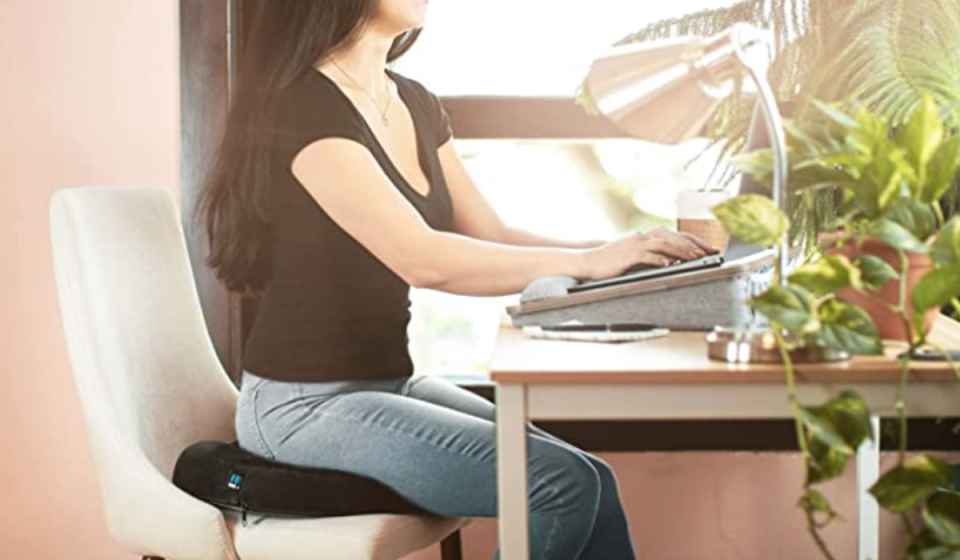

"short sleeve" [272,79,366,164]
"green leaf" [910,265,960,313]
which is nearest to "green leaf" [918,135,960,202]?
"green leaf" [910,265,960,313]

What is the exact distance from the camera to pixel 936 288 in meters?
1.70

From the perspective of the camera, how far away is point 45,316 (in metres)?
2.96

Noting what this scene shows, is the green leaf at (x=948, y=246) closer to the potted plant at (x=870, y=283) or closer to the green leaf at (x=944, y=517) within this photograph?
the potted plant at (x=870, y=283)

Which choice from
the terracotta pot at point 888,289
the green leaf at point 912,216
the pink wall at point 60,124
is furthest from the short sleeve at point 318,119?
the green leaf at point 912,216

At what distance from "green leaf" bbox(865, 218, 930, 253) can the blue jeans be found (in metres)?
0.59

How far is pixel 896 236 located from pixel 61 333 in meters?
1.80

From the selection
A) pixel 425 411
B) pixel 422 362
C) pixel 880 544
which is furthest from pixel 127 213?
pixel 880 544

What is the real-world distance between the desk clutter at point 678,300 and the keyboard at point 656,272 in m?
0.01

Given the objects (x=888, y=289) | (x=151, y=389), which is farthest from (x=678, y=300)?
(x=151, y=389)

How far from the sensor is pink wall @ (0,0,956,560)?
2.91m

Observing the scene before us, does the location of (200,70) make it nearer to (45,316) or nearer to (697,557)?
(45,316)

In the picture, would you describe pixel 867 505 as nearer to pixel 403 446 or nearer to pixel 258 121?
pixel 403 446

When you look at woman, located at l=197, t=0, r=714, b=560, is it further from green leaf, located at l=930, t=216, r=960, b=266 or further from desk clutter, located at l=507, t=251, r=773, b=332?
green leaf, located at l=930, t=216, r=960, b=266

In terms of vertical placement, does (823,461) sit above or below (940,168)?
below
